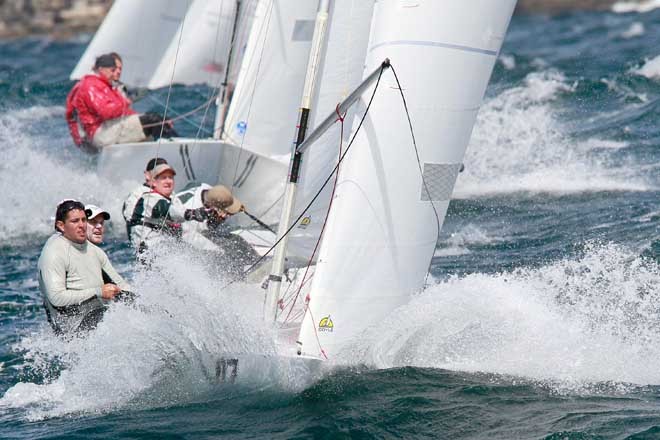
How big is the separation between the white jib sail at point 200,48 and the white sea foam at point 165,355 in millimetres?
7891

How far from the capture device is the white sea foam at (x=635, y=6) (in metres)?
29.7

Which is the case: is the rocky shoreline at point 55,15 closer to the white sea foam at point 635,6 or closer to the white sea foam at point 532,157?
the white sea foam at point 635,6

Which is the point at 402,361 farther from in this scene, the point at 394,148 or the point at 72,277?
the point at 72,277

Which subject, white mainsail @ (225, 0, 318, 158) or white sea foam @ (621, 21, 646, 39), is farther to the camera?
white sea foam @ (621, 21, 646, 39)

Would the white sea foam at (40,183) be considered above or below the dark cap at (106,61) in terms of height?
below

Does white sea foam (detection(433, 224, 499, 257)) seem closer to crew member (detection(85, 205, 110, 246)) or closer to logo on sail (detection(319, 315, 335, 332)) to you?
logo on sail (detection(319, 315, 335, 332))

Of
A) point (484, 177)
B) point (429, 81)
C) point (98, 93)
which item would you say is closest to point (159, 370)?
point (429, 81)

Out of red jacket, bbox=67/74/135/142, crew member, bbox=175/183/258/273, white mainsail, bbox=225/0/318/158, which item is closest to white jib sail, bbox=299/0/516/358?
crew member, bbox=175/183/258/273

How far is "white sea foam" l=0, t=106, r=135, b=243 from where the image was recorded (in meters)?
11.7

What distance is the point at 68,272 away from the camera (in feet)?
22.5

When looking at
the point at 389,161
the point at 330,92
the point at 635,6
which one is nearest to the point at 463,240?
the point at 330,92

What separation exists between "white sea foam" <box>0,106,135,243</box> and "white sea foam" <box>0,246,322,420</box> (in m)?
4.86

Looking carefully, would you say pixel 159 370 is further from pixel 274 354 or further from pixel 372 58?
pixel 372 58

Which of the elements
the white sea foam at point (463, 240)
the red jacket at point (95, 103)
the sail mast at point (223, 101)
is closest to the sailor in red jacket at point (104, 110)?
the red jacket at point (95, 103)
